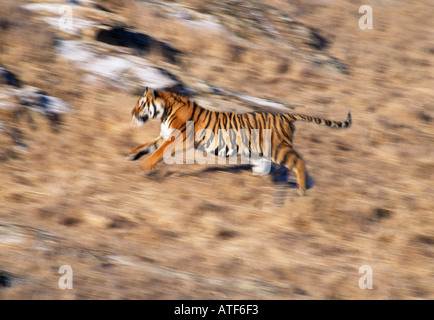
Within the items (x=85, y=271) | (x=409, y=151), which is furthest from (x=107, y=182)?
(x=409, y=151)

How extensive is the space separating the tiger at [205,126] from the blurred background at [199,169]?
332mm

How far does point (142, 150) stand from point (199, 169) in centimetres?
72

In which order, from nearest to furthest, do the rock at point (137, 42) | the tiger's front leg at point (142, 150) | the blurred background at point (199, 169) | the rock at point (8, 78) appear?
the blurred background at point (199, 169), the tiger's front leg at point (142, 150), the rock at point (8, 78), the rock at point (137, 42)

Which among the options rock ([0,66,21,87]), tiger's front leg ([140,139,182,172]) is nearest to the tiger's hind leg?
tiger's front leg ([140,139,182,172])

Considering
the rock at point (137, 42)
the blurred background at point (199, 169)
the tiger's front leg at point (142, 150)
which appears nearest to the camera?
the blurred background at point (199, 169)

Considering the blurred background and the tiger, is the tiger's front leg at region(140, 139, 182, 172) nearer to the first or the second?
the tiger

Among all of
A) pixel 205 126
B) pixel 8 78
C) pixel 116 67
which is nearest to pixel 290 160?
pixel 205 126

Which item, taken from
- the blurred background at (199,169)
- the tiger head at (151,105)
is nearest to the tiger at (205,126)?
the tiger head at (151,105)

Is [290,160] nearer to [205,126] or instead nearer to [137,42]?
[205,126]

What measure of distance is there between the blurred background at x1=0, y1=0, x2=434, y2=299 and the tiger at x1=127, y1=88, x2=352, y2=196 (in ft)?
1.09

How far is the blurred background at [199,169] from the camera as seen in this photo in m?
4.81

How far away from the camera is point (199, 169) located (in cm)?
647

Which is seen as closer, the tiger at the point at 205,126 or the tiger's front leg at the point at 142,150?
the tiger at the point at 205,126

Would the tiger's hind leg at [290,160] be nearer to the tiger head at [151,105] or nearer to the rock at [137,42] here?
the tiger head at [151,105]
